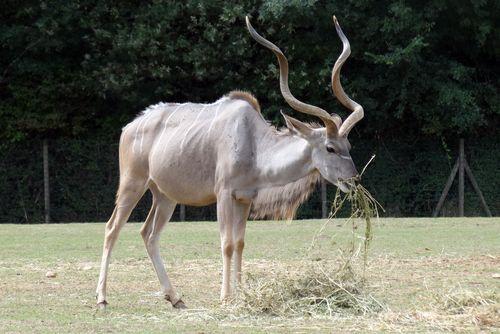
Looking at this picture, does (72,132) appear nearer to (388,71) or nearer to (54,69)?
(54,69)

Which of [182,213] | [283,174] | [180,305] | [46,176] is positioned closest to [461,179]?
[182,213]

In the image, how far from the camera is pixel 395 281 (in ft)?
31.5

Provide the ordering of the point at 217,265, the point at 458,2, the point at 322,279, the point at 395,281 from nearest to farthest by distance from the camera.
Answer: the point at 322,279, the point at 395,281, the point at 217,265, the point at 458,2

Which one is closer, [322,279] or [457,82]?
[322,279]

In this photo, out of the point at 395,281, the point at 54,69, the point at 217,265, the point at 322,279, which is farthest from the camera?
the point at 54,69

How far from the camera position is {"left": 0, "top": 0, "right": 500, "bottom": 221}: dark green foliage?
20641mm

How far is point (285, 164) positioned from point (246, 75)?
12836mm

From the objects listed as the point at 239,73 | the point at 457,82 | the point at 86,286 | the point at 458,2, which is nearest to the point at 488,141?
the point at 457,82

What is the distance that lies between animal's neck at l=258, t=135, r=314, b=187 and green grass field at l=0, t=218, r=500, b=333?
26.9 inches

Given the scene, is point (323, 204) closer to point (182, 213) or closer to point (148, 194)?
point (182, 213)

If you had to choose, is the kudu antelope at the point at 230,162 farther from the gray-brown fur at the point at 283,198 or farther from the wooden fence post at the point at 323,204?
the wooden fence post at the point at 323,204

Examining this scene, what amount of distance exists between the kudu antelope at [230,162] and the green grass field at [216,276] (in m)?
0.53

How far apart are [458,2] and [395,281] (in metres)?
11.8

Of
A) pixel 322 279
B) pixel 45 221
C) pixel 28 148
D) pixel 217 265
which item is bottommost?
pixel 45 221
